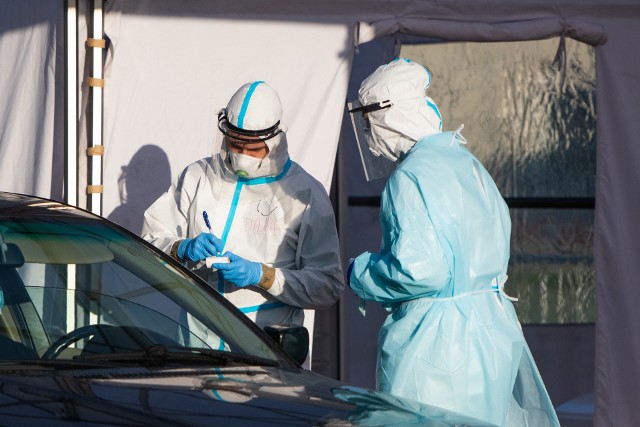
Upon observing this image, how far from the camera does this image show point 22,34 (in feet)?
18.1

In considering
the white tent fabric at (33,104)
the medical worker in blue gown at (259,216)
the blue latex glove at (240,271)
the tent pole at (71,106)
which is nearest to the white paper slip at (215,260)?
the blue latex glove at (240,271)

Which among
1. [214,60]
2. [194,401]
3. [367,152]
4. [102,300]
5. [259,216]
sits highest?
[214,60]

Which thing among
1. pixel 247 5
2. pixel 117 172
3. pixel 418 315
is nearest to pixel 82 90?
pixel 117 172

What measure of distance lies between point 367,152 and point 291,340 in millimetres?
1068

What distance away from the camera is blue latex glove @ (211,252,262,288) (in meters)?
4.18

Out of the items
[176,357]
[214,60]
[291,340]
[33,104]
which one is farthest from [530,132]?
[176,357]

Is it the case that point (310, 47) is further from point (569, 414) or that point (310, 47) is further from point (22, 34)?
point (569, 414)

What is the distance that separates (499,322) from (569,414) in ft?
8.65

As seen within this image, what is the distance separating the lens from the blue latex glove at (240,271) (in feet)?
13.7

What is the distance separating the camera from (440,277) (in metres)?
3.58

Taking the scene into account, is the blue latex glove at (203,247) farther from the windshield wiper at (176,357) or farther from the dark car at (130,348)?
the windshield wiper at (176,357)

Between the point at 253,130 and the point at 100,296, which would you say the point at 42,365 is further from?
the point at 253,130

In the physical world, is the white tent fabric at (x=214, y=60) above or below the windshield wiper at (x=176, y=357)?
above

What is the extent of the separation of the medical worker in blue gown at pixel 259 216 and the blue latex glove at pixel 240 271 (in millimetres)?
94
